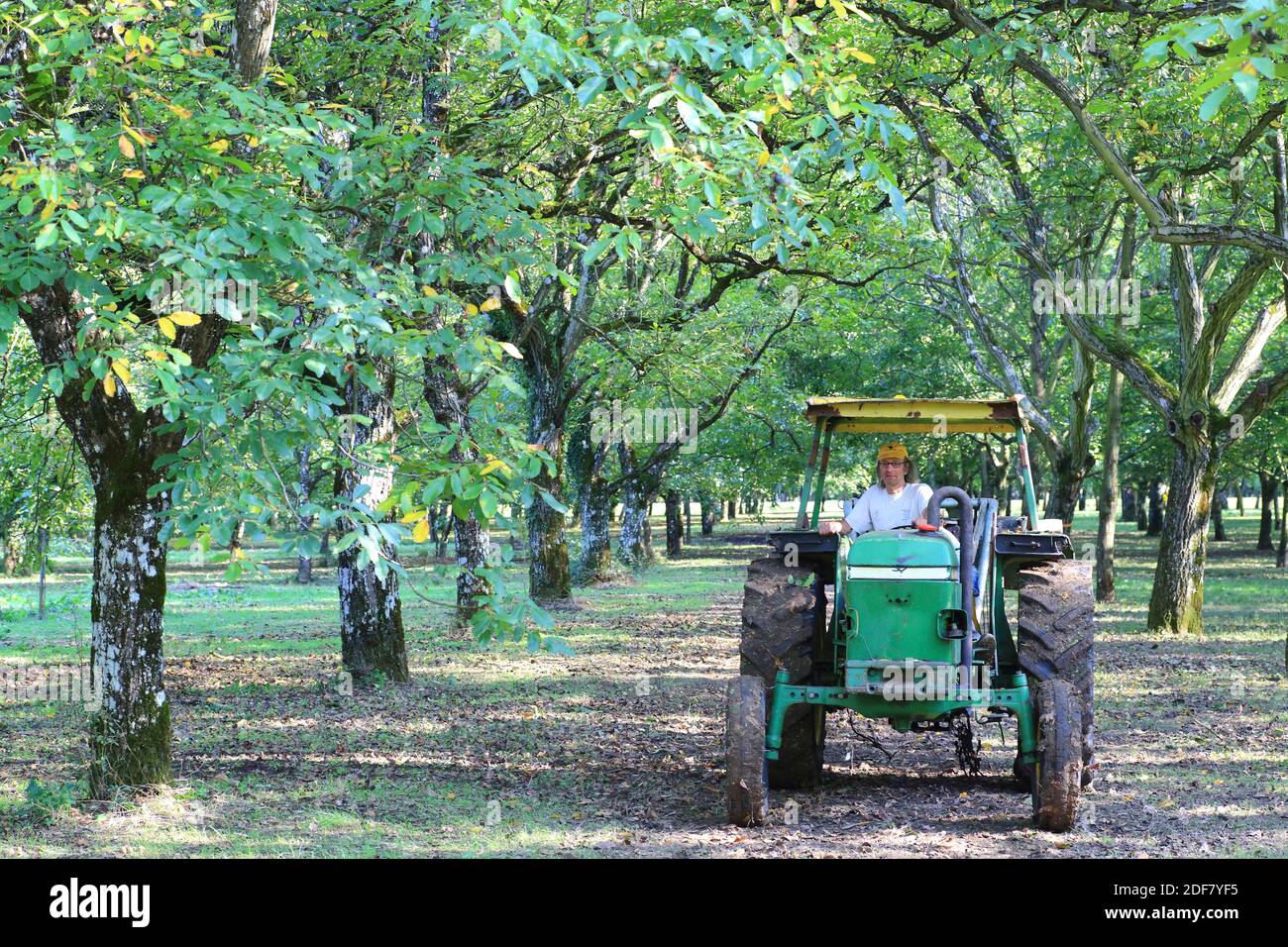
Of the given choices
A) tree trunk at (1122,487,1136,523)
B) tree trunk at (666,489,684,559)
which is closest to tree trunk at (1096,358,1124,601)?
tree trunk at (666,489,684,559)

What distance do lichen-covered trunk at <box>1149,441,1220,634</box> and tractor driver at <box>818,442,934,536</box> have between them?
1039cm

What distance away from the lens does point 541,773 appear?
925 centimetres

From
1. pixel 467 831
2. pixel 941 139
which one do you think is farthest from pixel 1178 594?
pixel 467 831

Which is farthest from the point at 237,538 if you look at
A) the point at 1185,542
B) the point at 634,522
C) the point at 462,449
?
the point at 634,522

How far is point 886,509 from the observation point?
859 centimetres

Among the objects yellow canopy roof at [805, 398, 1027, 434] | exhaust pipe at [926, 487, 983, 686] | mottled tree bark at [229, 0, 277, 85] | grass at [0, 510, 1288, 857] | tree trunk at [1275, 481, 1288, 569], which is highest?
mottled tree bark at [229, 0, 277, 85]

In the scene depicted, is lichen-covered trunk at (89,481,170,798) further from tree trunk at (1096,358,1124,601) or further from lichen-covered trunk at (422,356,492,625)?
tree trunk at (1096,358,1124,601)

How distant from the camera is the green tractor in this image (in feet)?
23.8

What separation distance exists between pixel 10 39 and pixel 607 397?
19349mm

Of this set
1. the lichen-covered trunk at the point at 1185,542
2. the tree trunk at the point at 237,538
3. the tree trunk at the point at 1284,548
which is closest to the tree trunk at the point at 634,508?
the lichen-covered trunk at the point at 1185,542

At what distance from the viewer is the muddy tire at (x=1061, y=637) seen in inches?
317

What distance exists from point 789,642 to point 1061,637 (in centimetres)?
182

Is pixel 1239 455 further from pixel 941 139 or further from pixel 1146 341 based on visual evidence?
pixel 941 139

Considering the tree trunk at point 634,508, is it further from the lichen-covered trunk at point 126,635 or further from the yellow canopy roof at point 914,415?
the lichen-covered trunk at point 126,635
